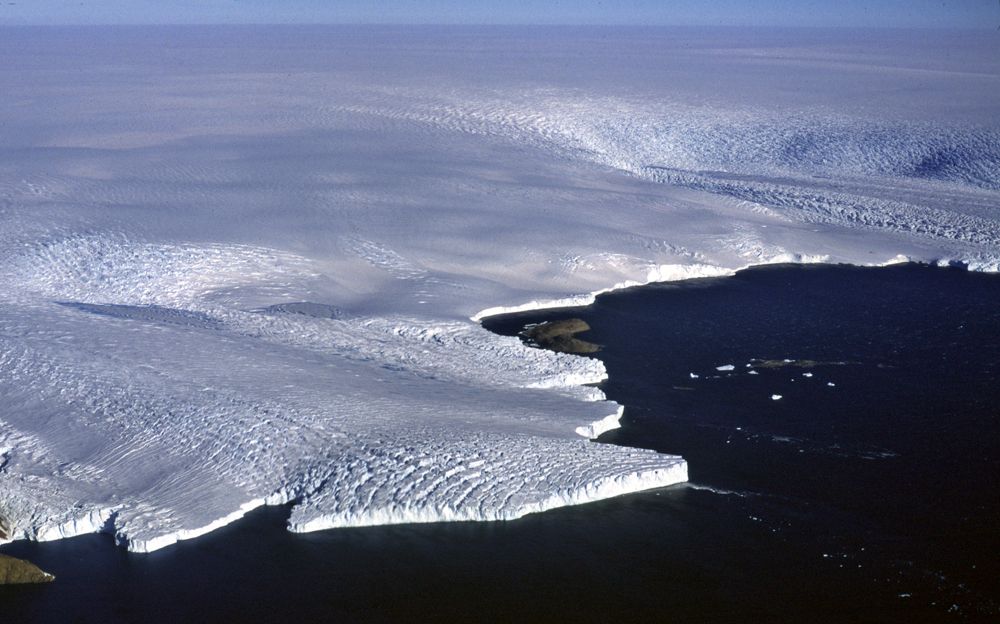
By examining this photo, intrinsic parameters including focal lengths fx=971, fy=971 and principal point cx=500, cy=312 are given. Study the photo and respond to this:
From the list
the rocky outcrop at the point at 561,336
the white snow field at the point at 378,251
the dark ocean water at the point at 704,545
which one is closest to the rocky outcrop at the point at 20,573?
the dark ocean water at the point at 704,545

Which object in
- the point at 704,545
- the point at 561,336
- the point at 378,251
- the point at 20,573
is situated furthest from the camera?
the point at 378,251

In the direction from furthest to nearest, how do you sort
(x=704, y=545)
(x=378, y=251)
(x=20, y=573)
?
(x=378, y=251) < (x=704, y=545) < (x=20, y=573)

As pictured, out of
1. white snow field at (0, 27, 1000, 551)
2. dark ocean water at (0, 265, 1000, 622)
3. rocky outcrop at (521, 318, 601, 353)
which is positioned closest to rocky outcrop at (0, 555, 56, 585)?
dark ocean water at (0, 265, 1000, 622)

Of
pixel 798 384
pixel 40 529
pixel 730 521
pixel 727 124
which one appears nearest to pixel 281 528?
pixel 40 529

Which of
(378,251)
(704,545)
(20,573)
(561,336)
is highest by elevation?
(378,251)

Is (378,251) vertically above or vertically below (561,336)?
above

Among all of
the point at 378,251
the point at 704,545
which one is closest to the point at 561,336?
the point at 378,251

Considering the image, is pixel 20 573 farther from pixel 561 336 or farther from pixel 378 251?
pixel 378 251
